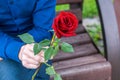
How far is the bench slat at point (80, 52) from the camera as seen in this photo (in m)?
2.32

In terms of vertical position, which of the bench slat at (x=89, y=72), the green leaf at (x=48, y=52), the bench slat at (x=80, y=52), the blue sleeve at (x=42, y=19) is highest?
the blue sleeve at (x=42, y=19)

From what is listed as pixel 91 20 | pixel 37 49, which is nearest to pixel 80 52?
pixel 37 49

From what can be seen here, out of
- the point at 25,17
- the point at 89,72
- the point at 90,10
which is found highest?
the point at 25,17

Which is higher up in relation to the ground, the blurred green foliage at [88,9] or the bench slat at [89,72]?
the blurred green foliage at [88,9]

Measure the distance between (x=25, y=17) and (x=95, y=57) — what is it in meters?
0.61

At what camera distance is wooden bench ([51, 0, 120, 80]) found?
2090 mm

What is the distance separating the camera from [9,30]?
188 cm

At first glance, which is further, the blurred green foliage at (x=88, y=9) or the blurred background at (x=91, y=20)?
the blurred green foliage at (x=88, y=9)

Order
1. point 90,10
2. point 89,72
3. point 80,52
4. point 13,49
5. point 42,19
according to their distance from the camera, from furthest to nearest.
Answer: point 90,10 → point 80,52 → point 89,72 → point 42,19 → point 13,49

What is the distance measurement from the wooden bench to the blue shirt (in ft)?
1.15

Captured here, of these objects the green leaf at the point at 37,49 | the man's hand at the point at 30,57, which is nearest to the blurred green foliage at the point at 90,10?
the man's hand at the point at 30,57

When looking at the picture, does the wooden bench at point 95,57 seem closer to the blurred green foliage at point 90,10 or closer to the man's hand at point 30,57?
the man's hand at point 30,57

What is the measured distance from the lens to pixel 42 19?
5.98ft

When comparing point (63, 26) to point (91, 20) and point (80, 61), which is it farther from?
point (91, 20)
